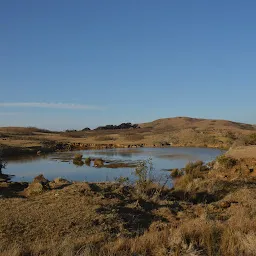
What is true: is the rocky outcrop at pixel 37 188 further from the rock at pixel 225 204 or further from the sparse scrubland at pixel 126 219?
the rock at pixel 225 204

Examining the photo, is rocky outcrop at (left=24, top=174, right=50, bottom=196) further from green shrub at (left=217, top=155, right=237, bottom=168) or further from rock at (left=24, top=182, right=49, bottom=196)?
green shrub at (left=217, top=155, right=237, bottom=168)

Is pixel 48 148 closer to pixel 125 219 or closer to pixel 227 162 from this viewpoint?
pixel 227 162

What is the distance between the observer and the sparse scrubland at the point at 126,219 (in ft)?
20.1

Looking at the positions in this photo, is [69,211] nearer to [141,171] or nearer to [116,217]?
[116,217]

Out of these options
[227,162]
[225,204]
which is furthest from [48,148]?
[225,204]

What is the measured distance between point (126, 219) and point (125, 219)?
3 cm

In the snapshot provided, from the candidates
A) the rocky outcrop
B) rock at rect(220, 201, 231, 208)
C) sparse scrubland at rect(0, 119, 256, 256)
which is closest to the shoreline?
the rocky outcrop

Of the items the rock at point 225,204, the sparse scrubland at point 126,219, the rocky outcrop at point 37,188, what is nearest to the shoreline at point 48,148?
the rocky outcrop at point 37,188

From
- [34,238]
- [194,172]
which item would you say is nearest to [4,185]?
[34,238]

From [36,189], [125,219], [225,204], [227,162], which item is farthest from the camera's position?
[227,162]

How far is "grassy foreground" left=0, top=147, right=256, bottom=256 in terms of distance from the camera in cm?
614

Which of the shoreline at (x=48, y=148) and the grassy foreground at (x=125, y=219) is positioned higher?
the shoreline at (x=48, y=148)

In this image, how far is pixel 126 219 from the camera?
9.44 meters

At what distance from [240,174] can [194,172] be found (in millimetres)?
3059
